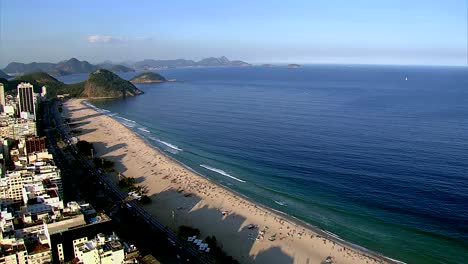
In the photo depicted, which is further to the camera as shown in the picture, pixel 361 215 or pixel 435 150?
pixel 435 150

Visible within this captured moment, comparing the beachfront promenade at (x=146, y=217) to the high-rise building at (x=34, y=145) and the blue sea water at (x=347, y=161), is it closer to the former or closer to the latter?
the high-rise building at (x=34, y=145)

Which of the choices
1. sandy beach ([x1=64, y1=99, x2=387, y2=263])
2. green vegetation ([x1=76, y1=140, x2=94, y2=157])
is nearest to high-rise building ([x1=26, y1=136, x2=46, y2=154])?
green vegetation ([x1=76, y1=140, x2=94, y2=157])

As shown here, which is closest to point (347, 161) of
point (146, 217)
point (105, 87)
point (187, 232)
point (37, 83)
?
point (187, 232)

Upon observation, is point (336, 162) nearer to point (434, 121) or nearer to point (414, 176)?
point (414, 176)

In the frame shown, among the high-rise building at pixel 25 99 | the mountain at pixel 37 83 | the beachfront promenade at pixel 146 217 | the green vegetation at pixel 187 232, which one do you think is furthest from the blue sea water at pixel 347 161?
the mountain at pixel 37 83

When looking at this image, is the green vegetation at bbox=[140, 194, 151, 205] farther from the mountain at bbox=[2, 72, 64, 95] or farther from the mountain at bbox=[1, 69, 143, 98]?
the mountain at bbox=[1, 69, 143, 98]

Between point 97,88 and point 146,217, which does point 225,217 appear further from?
point 97,88

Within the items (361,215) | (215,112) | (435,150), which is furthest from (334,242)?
(215,112)
